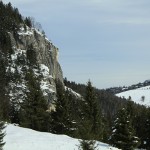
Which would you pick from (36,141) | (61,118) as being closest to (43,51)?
(61,118)

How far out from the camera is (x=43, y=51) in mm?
180250

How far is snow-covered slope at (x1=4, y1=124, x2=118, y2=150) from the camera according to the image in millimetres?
28781

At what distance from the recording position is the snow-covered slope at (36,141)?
2878 centimetres

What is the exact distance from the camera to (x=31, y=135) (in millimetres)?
32594

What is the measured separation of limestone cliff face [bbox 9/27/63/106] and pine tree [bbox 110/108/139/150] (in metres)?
99.5

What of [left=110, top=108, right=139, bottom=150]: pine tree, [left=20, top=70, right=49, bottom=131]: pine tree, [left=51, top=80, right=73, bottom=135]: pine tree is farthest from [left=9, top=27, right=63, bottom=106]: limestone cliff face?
[left=110, top=108, right=139, bottom=150]: pine tree

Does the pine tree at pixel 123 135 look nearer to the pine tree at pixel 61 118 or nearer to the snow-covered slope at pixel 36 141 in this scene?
the snow-covered slope at pixel 36 141

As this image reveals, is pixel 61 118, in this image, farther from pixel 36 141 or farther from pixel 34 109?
pixel 36 141

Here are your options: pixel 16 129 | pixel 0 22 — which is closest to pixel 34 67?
pixel 0 22

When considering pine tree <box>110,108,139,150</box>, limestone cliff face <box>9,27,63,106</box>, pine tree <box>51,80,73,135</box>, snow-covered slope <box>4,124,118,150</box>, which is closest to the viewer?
snow-covered slope <box>4,124,118,150</box>

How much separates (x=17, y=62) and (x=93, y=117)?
9923cm

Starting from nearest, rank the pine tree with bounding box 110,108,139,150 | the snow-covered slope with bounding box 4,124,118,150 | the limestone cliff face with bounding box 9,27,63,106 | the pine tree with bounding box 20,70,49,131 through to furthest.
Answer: the snow-covered slope with bounding box 4,124,118,150 < the pine tree with bounding box 110,108,139,150 < the pine tree with bounding box 20,70,49,131 < the limestone cliff face with bounding box 9,27,63,106

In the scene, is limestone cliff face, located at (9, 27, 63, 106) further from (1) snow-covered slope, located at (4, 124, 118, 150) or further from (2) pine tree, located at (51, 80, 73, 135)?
(1) snow-covered slope, located at (4, 124, 118, 150)

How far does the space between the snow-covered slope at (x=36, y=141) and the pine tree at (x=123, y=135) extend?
748 centimetres
